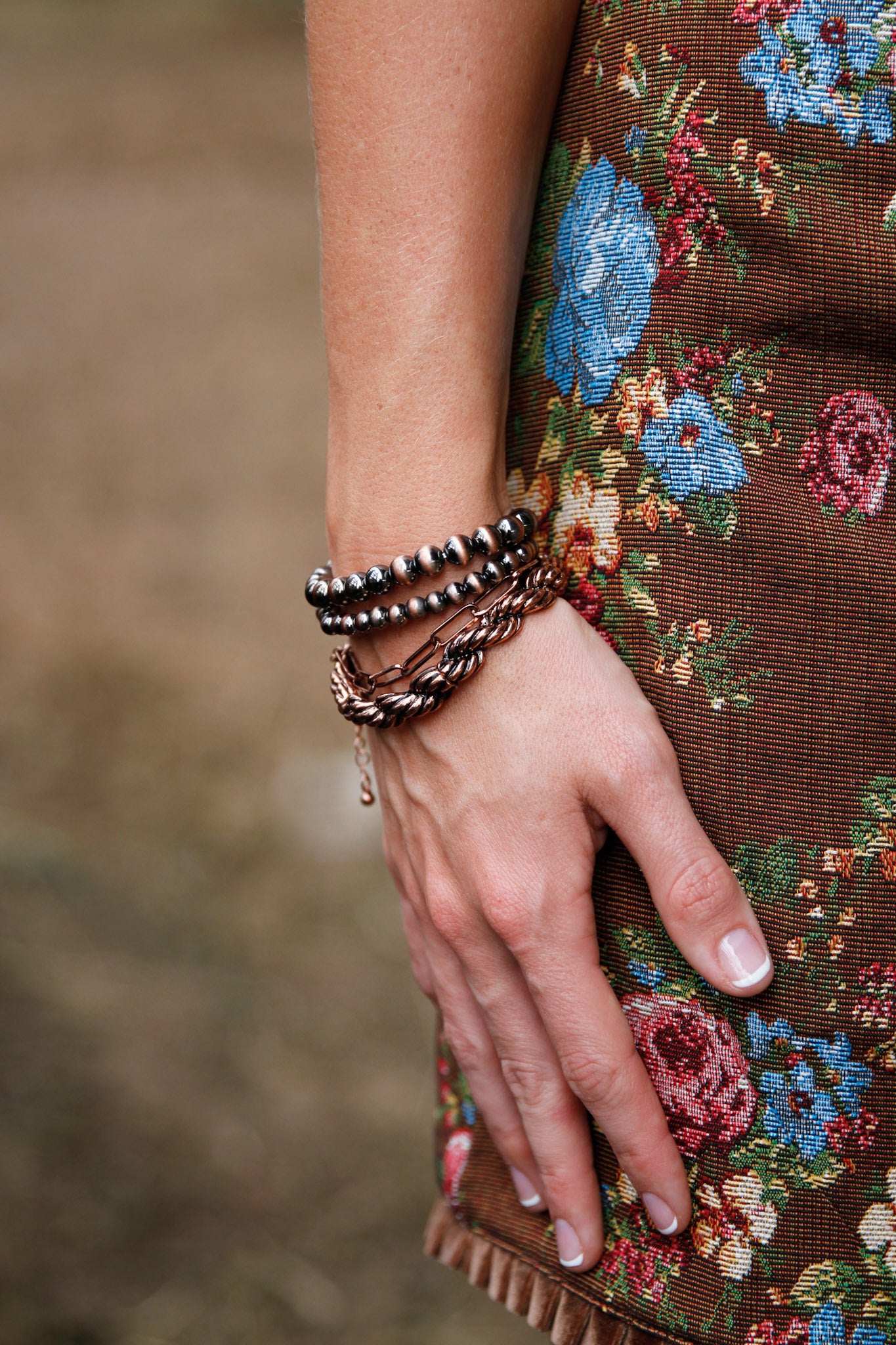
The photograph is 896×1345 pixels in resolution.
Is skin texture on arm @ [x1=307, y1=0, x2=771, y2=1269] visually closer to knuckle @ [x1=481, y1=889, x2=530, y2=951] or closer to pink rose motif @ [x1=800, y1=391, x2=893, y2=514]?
knuckle @ [x1=481, y1=889, x2=530, y2=951]

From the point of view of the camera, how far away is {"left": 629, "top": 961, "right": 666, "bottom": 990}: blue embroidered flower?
26.9 inches

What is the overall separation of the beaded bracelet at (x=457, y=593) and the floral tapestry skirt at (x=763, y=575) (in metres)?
0.06

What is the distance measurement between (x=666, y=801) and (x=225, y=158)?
20.9 ft

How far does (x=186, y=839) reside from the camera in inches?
111

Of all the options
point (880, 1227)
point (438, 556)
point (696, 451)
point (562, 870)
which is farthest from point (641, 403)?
point (880, 1227)

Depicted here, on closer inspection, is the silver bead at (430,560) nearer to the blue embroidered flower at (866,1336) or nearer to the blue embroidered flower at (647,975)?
the blue embroidered flower at (647,975)

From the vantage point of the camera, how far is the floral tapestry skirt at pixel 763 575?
24.5 inches

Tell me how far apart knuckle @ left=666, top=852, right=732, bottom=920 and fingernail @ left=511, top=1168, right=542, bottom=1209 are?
0.30 meters

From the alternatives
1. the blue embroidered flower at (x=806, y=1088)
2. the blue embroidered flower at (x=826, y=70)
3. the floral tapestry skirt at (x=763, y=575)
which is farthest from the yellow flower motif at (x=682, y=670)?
the blue embroidered flower at (x=826, y=70)

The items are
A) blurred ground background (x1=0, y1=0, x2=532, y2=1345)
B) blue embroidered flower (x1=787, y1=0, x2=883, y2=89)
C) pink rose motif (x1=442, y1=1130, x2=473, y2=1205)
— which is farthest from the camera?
blurred ground background (x1=0, y1=0, x2=532, y2=1345)

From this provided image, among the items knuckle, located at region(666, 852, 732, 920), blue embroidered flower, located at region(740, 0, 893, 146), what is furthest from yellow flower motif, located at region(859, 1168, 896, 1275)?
blue embroidered flower, located at region(740, 0, 893, 146)

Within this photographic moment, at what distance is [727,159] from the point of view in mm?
627

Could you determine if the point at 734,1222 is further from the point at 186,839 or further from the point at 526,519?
the point at 186,839

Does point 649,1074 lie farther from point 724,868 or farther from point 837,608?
point 837,608
